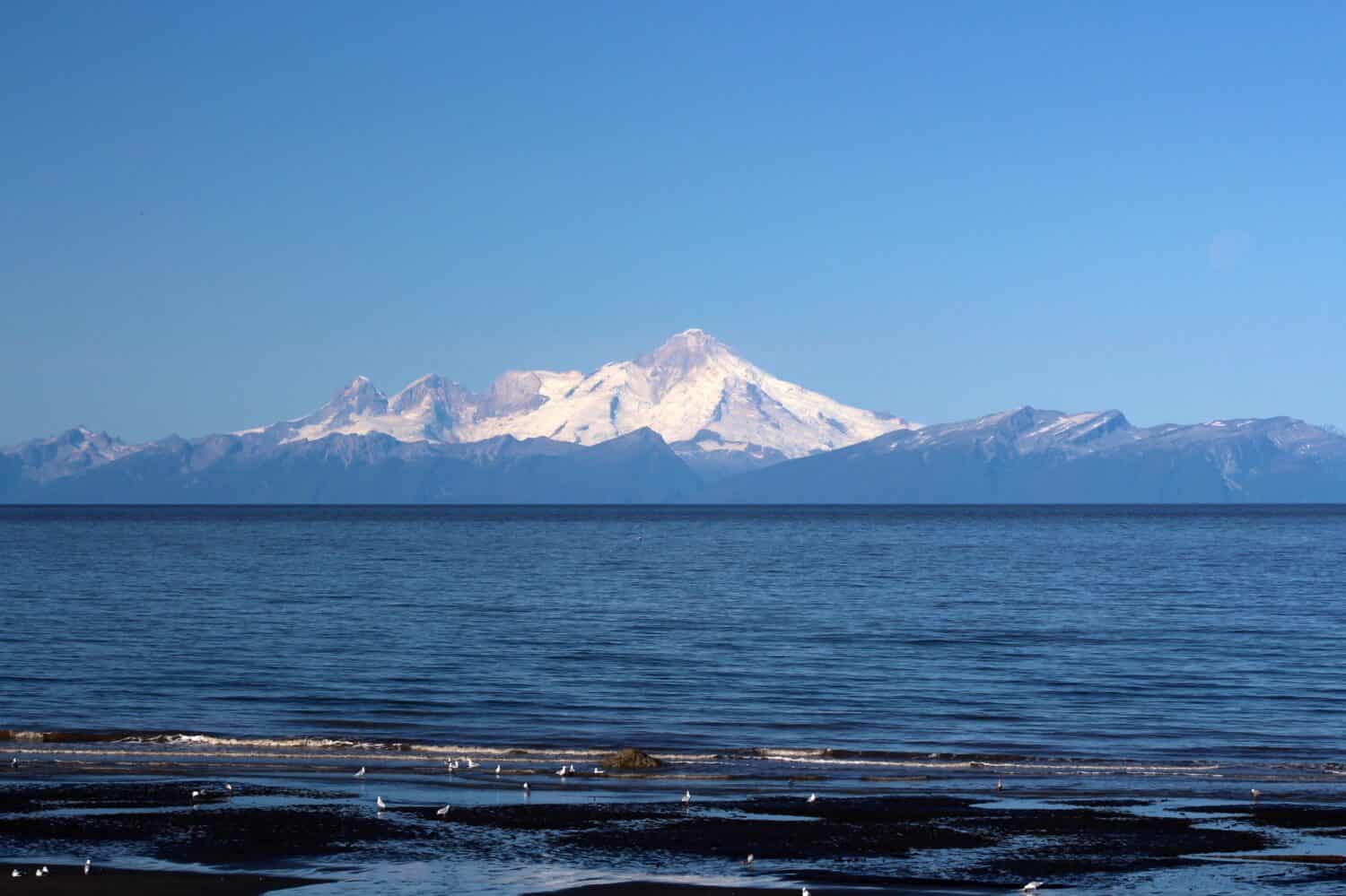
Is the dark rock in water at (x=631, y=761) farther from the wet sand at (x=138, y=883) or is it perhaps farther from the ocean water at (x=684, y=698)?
the wet sand at (x=138, y=883)

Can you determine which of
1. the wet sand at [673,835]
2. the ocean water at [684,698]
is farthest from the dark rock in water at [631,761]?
the wet sand at [673,835]

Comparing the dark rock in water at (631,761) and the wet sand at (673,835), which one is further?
the dark rock in water at (631,761)

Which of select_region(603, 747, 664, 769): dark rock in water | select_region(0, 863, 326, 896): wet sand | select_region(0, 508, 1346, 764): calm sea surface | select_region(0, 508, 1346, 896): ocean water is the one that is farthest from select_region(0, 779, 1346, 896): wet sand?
select_region(0, 508, 1346, 764): calm sea surface

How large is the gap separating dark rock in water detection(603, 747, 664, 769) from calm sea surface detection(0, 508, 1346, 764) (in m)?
3.17

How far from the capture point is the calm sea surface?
35.5 m

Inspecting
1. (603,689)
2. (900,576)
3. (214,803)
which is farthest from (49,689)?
(900,576)

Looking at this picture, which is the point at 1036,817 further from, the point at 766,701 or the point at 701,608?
the point at 701,608

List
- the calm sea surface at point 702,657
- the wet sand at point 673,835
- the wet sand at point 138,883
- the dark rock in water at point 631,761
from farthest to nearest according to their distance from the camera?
the calm sea surface at point 702,657, the dark rock in water at point 631,761, the wet sand at point 673,835, the wet sand at point 138,883

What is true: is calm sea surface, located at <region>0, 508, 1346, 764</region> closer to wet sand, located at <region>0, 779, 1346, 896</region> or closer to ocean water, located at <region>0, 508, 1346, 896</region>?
ocean water, located at <region>0, 508, 1346, 896</region>

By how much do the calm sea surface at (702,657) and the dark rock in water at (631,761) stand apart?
317cm

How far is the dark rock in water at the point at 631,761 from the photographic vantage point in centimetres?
2986

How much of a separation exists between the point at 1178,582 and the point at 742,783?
2599 inches

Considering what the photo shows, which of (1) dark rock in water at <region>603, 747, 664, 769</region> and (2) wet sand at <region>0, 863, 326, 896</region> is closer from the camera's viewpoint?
(2) wet sand at <region>0, 863, 326, 896</region>

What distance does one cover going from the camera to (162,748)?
1276 inches
